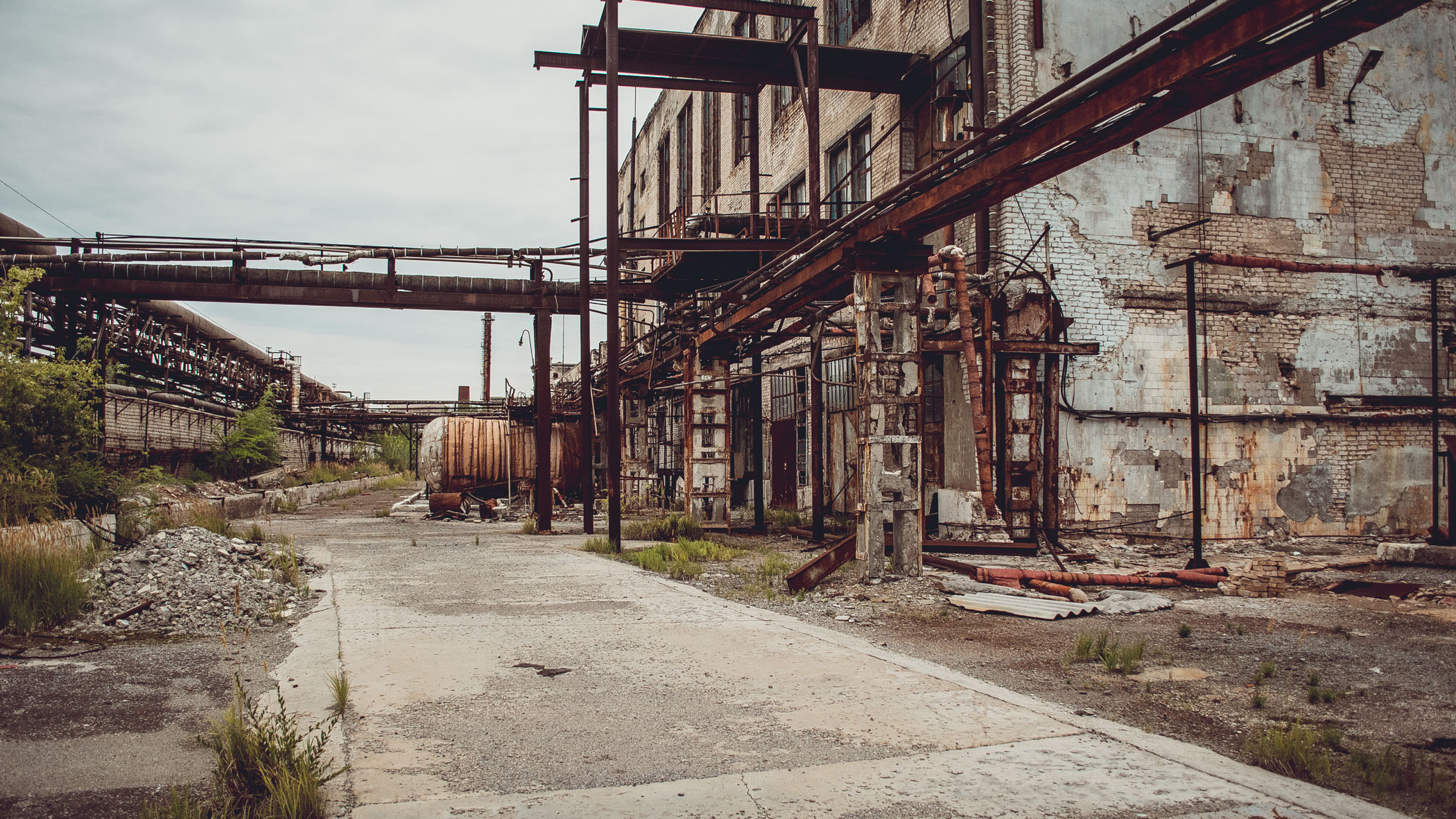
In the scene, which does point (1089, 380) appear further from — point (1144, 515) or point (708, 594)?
point (708, 594)

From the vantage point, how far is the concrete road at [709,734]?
10.6ft

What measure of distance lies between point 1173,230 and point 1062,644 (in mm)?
9035

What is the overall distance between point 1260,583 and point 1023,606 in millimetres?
2980

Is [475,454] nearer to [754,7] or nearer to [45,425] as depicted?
[45,425]

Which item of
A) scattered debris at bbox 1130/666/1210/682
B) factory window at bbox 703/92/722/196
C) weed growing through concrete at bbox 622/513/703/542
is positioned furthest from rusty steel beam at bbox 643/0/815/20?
scattered debris at bbox 1130/666/1210/682

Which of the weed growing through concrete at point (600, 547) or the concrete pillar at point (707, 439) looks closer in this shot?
the weed growing through concrete at point (600, 547)

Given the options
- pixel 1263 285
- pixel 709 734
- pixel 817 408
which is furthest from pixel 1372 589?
pixel 709 734

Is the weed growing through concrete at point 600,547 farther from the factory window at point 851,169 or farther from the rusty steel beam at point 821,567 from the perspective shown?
the factory window at point 851,169

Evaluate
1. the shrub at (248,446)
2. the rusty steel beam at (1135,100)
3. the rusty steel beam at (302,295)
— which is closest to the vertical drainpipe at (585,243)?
the rusty steel beam at (302,295)

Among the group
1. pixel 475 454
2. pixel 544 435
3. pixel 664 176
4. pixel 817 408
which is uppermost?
pixel 664 176

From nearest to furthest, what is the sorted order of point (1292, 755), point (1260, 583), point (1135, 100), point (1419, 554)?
point (1292, 755) < point (1135, 100) < point (1260, 583) < point (1419, 554)

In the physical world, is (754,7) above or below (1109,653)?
above

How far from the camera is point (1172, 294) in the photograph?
13391mm

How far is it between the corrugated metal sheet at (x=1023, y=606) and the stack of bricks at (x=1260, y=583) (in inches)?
87.5
